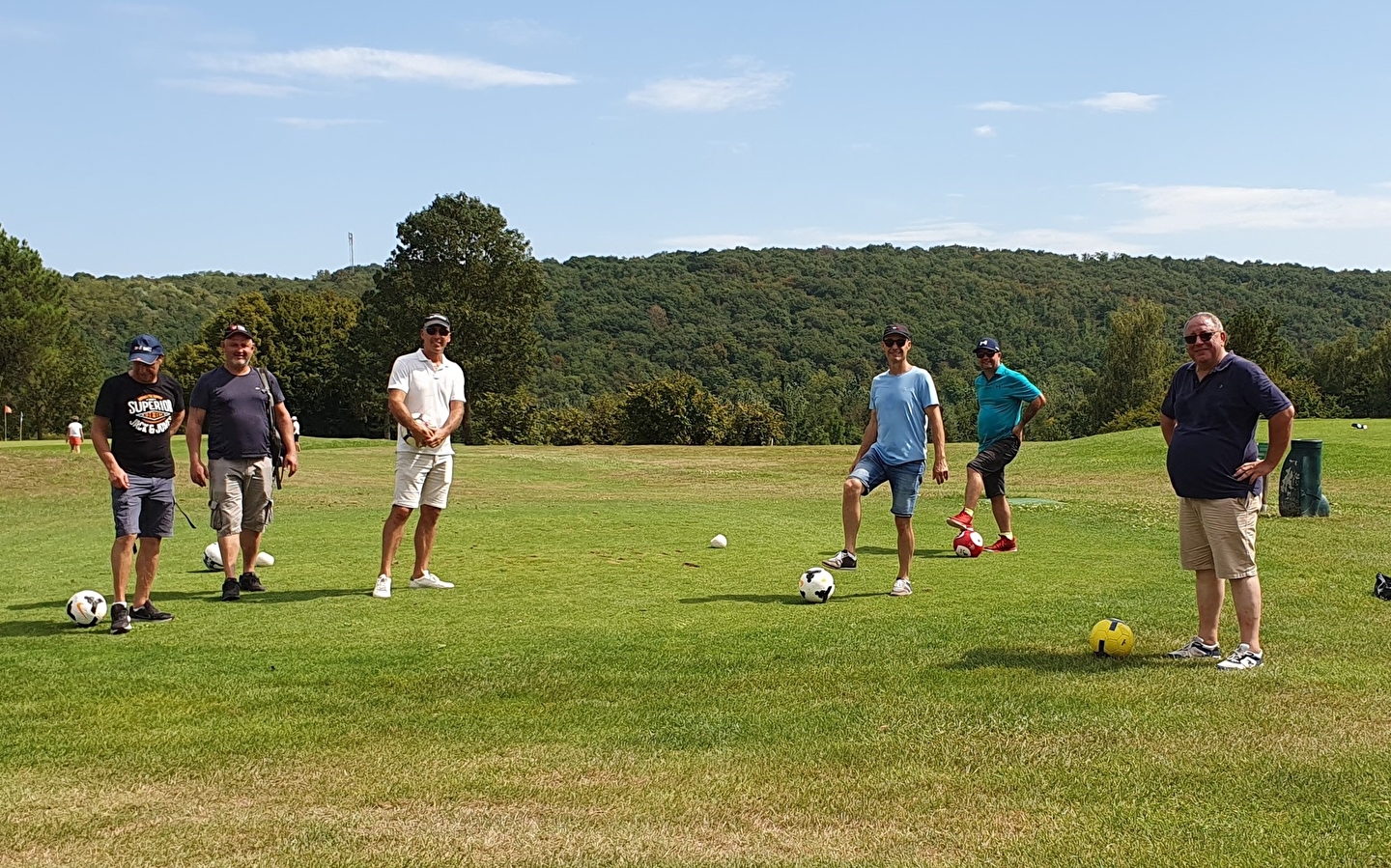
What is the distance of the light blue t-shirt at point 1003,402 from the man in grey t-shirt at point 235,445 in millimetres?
7375

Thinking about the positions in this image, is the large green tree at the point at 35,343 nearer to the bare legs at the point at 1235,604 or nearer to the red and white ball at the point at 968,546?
the red and white ball at the point at 968,546

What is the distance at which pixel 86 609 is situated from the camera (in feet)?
27.8

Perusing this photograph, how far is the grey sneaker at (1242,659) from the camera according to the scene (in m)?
6.99

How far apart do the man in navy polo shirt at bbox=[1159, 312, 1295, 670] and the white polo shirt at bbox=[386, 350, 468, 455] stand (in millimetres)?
5685

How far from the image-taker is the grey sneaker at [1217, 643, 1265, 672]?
6.99 m

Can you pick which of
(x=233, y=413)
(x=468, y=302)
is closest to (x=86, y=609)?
(x=233, y=413)

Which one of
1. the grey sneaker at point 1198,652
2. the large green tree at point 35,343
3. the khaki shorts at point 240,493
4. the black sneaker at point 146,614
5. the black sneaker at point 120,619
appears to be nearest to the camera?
the grey sneaker at point 1198,652

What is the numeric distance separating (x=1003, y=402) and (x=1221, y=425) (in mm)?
6071

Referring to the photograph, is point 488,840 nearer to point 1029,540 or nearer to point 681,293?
point 1029,540

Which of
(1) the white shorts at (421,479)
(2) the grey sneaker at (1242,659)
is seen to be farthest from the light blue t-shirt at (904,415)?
(1) the white shorts at (421,479)

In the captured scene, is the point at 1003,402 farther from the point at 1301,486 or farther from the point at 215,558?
the point at 215,558

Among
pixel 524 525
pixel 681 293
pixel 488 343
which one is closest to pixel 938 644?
pixel 524 525

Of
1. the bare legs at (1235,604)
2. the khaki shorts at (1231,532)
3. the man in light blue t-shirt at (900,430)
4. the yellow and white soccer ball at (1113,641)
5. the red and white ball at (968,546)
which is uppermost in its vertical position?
the man in light blue t-shirt at (900,430)

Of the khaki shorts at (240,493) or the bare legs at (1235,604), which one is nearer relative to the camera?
the bare legs at (1235,604)
